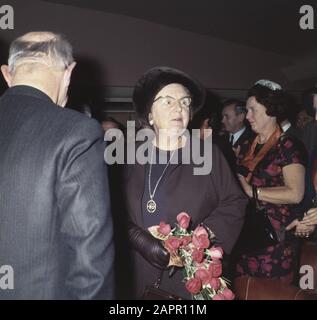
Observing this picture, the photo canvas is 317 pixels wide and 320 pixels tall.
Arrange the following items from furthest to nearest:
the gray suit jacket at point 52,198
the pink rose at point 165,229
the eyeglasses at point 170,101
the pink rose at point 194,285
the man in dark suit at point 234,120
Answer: the man in dark suit at point 234,120, the eyeglasses at point 170,101, the pink rose at point 165,229, the pink rose at point 194,285, the gray suit jacket at point 52,198

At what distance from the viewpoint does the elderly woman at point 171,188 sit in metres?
1.80

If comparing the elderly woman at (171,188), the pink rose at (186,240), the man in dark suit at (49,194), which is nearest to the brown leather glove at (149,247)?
the elderly woman at (171,188)

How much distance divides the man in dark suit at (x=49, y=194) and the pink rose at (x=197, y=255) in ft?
1.31

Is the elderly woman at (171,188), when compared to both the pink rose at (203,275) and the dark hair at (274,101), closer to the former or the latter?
the pink rose at (203,275)

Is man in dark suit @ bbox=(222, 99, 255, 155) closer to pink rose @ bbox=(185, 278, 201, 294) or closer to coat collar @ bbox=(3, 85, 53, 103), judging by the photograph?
pink rose @ bbox=(185, 278, 201, 294)

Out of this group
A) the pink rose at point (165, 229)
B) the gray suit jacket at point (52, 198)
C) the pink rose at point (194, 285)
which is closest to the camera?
the gray suit jacket at point (52, 198)

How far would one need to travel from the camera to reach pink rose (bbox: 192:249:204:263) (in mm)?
1481

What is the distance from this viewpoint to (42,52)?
1225mm

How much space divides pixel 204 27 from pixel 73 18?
1.74 metres

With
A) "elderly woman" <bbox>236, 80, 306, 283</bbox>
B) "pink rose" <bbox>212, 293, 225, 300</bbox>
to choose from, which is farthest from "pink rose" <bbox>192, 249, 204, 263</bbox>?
"elderly woman" <bbox>236, 80, 306, 283</bbox>

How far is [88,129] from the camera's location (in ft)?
3.81

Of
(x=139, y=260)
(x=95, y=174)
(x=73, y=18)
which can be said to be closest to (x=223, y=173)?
(x=139, y=260)

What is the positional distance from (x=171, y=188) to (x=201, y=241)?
0.42 metres
